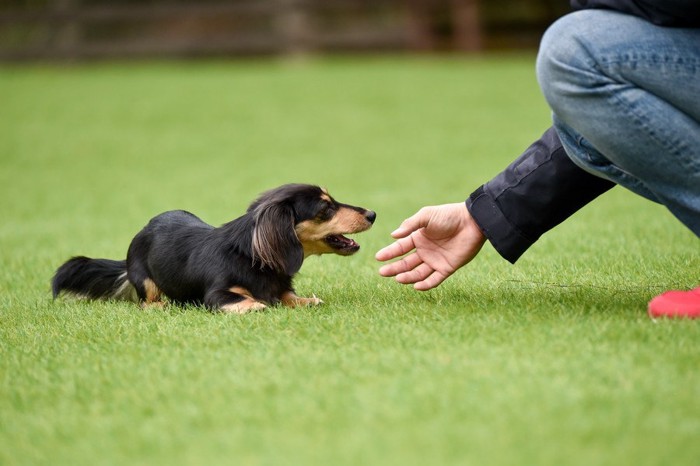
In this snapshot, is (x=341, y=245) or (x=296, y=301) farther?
(x=341, y=245)

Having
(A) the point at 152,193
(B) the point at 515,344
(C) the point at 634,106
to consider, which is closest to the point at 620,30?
(C) the point at 634,106

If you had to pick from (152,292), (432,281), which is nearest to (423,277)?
(432,281)

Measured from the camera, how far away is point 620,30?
10.1 feet

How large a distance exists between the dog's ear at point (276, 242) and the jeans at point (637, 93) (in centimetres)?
129

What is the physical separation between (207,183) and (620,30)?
5.57 meters

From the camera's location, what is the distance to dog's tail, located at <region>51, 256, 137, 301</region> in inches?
173

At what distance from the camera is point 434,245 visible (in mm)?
3699

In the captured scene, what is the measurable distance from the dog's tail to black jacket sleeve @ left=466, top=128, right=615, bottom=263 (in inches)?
68.0

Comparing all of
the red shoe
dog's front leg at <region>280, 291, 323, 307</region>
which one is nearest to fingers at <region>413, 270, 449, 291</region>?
dog's front leg at <region>280, 291, 323, 307</region>

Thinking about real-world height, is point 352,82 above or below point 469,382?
below

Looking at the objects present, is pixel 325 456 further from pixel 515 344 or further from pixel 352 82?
pixel 352 82

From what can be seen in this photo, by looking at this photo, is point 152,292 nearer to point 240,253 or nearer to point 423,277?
point 240,253

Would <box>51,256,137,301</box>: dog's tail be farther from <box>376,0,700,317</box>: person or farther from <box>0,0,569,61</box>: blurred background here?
<box>0,0,569,61</box>: blurred background

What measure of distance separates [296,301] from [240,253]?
1.01 ft
